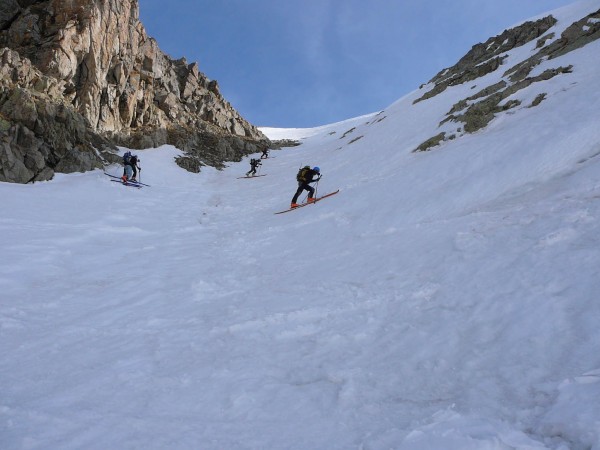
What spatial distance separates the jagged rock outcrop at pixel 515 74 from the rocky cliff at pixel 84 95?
18848mm

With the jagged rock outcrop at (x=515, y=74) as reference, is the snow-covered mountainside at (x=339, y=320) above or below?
below

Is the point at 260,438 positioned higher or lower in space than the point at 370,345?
lower

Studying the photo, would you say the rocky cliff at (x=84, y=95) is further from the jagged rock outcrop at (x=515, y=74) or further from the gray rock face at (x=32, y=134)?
the jagged rock outcrop at (x=515, y=74)

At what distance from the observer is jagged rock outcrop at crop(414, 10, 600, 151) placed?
18.1 meters

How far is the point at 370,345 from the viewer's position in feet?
15.4

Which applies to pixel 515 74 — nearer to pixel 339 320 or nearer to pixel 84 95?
pixel 339 320

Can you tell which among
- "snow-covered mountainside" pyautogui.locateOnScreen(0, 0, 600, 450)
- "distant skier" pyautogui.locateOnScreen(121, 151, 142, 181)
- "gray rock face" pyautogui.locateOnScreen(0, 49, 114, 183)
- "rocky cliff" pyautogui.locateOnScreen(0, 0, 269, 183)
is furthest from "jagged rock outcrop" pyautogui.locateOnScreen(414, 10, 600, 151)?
"rocky cliff" pyautogui.locateOnScreen(0, 0, 269, 183)

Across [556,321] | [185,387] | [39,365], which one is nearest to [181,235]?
[39,365]

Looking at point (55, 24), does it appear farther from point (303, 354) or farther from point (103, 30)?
point (303, 354)

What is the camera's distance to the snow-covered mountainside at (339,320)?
337 cm

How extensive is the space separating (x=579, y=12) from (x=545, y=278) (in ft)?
118

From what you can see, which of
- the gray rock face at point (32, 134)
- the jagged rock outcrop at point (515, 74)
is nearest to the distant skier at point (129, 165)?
the gray rock face at point (32, 134)

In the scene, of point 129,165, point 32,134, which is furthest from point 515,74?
point 32,134

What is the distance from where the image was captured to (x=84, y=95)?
99.6 feet
